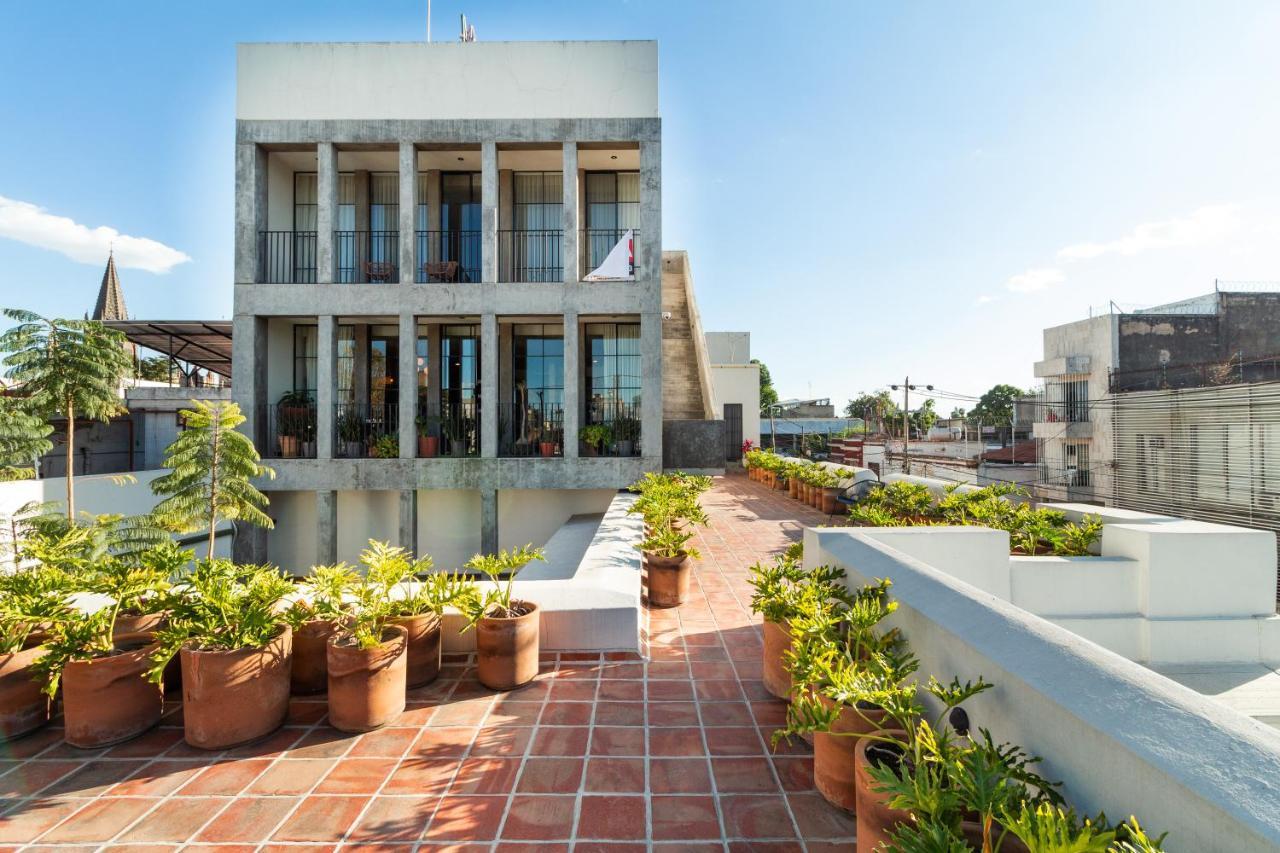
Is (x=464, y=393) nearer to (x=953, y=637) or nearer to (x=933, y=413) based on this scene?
(x=953, y=637)

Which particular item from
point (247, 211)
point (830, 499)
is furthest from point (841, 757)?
point (247, 211)

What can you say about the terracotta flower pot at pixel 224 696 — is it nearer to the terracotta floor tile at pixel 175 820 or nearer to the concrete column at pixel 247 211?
the terracotta floor tile at pixel 175 820

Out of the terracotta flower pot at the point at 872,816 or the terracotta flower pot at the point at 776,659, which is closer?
the terracotta flower pot at the point at 872,816

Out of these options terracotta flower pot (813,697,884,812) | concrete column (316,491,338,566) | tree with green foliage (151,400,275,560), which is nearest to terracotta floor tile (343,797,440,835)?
terracotta flower pot (813,697,884,812)

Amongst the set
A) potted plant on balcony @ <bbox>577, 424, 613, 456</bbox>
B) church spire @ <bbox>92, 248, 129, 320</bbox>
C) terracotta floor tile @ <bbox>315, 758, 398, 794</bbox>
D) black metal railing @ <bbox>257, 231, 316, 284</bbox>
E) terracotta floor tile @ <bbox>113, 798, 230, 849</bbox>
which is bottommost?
terracotta floor tile @ <bbox>113, 798, 230, 849</bbox>

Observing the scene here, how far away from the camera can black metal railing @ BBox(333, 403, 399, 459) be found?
36.1 feet

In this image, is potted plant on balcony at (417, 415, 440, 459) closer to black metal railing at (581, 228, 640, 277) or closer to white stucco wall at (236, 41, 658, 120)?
black metal railing at (581, 228, 640, 277)

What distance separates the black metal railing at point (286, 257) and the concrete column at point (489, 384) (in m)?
4.12

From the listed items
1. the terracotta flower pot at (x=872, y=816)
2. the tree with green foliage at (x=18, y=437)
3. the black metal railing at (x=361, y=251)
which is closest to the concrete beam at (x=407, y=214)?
the black metal railing at (x=361, y=251)

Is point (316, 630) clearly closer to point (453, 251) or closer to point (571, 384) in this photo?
point (571, 384)

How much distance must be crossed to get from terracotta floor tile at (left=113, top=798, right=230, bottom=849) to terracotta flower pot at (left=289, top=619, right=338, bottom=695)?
93 centimetres

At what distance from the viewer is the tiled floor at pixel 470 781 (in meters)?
2.37

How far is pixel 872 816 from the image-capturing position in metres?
1.96

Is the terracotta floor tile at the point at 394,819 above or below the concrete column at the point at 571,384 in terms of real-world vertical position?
below
